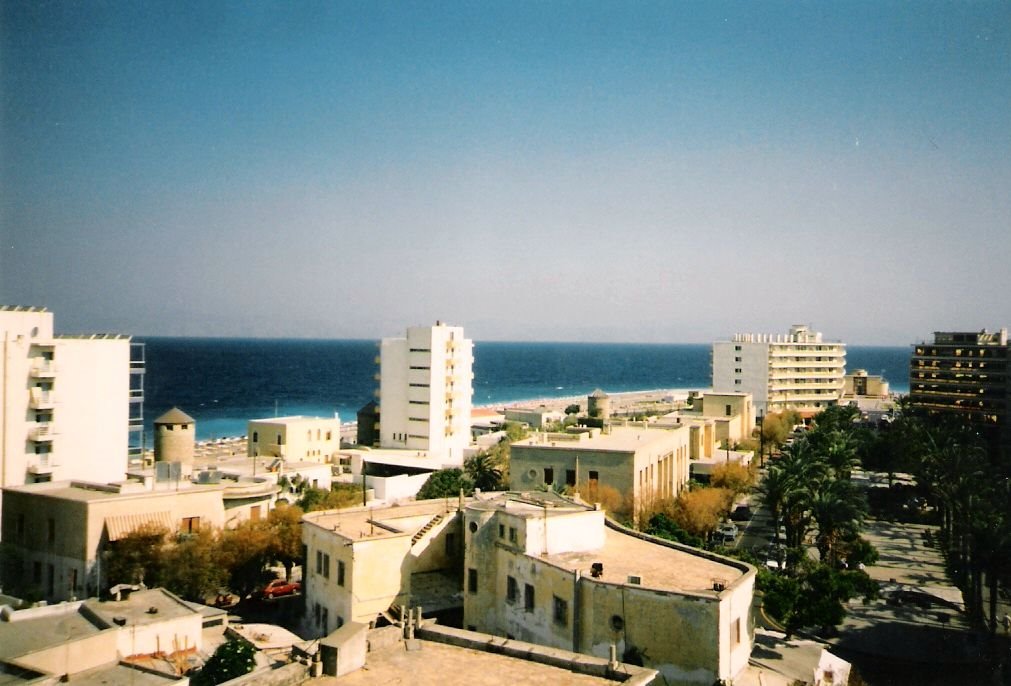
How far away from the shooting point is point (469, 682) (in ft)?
49.7

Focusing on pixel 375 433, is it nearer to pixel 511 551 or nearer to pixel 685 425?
pixel 685 425

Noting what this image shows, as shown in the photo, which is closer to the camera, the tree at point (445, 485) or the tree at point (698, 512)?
the tree at point (698, 512)

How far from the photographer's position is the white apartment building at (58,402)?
138 ft

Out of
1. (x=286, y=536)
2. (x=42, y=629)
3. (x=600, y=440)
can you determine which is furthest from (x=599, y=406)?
(x=42, y=629)


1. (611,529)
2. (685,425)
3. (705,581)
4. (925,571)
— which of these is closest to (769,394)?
(685,425)

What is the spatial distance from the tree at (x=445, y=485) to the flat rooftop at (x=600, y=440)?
4378mm

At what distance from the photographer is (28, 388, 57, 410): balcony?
141ft

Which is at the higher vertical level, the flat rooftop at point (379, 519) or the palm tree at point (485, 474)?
the flat rooftop at point (379, 519)

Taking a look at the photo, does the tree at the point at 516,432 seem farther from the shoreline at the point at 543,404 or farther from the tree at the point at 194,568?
the tree at the point at 194,568

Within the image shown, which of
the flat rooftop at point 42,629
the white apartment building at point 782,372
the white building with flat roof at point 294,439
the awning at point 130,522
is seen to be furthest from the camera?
the white apartment building at point 782,372

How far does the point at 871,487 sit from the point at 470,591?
1791 inches

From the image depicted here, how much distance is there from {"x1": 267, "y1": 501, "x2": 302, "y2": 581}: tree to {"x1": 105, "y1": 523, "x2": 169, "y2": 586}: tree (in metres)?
4.65

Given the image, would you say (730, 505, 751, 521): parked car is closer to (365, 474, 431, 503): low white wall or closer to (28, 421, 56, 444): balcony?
(365, 474, 431, 503): low white wall

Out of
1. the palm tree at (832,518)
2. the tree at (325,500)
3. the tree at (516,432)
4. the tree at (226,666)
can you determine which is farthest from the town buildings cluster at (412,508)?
the palm tree at (832,518)
